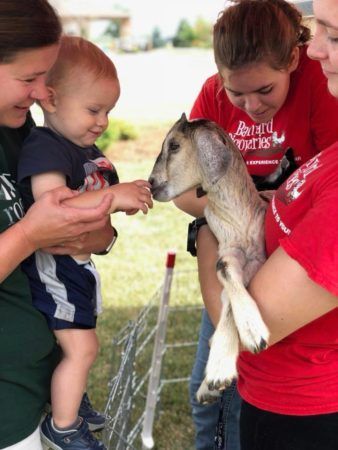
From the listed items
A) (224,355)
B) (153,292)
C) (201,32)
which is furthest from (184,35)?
(224,355)

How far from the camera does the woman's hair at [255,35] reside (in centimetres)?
262

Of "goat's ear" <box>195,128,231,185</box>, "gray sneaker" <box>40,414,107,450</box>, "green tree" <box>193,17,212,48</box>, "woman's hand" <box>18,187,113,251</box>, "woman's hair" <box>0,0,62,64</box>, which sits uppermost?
"woman's hair" <box>0,0,62,64</box>

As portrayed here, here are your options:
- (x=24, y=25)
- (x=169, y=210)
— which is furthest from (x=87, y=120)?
(x=169, y=210)

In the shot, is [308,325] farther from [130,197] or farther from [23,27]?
[23,27]

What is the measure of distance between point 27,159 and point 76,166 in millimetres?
197

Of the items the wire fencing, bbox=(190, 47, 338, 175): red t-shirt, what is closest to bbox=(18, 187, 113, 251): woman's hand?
the wire fencing

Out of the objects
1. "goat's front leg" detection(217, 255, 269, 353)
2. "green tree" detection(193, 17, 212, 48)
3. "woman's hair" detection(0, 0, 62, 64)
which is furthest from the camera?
"green tree" detection(193, 17, 212, 48)

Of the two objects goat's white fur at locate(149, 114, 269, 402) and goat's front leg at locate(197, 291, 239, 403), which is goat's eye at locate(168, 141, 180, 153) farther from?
goat's front leg at locate(197, 291, 239, 403)

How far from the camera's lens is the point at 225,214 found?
2.19 m

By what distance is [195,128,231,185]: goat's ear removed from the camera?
86.1 inches

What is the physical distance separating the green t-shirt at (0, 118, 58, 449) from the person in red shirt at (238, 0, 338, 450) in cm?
61

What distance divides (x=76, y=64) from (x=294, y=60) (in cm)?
90

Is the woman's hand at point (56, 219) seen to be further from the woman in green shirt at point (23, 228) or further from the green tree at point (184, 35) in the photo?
the green tree at point (184, 35)

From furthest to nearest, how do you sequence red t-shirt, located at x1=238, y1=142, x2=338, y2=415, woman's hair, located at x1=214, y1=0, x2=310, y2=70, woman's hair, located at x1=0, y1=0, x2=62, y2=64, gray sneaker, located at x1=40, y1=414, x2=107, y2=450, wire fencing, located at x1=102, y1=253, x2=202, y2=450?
wire fencing, located at x1=102, y1=253, x2=202, y2=450 < woman's hair, located at x1=214, y1=0, x2=310, y2=70 < gray sneaker, located at x1=40, y1=414, x2=107, y2=450 < woman's hair, located at x1=0, y1=0, x2=62, y2=64 < red t-shirt, located at x1=238, y1=142, x2=338, y2=415
